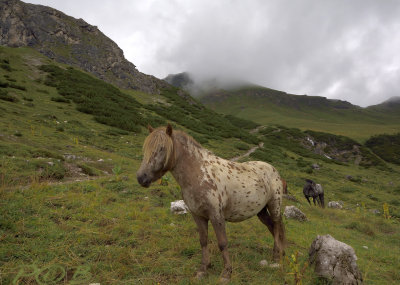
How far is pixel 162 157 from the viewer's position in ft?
11.5

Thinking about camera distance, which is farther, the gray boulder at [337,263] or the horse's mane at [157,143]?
the gray boulder at [337,263]

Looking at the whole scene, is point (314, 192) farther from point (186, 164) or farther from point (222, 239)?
point (186, 164)

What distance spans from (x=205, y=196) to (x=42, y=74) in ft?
114

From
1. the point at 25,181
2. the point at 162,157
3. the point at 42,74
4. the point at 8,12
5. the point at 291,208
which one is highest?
the point at 8,12

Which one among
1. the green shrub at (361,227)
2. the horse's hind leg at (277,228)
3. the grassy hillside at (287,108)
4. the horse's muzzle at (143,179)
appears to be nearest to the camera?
the horse's muzzle at (143,179)

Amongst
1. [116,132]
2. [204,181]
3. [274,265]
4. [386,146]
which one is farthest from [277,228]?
[386,146]

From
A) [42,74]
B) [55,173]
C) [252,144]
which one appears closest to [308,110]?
[252,144]

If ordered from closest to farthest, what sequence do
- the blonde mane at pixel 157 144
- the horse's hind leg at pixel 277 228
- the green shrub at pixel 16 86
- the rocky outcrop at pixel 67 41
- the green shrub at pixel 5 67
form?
the blonde mane at pixel 157 144
the horse's hind leg at pixel 277 228
the green shrub at pixel 16 86
the green shrub at pixel 5 67
the rocky outcrop at pixel 67 41

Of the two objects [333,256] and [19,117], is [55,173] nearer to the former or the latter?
[333,256]

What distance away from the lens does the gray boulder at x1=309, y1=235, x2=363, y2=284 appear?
144 inches

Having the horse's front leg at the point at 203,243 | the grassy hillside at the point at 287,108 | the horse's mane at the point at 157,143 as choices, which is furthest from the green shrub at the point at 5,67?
the grassy hillside at the point at 287,108

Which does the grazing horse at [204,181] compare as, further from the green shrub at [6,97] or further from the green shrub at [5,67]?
the green shrub at [5,67]

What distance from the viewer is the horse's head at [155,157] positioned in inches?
134

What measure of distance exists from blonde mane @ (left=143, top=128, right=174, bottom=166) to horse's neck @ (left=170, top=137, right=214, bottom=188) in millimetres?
212
